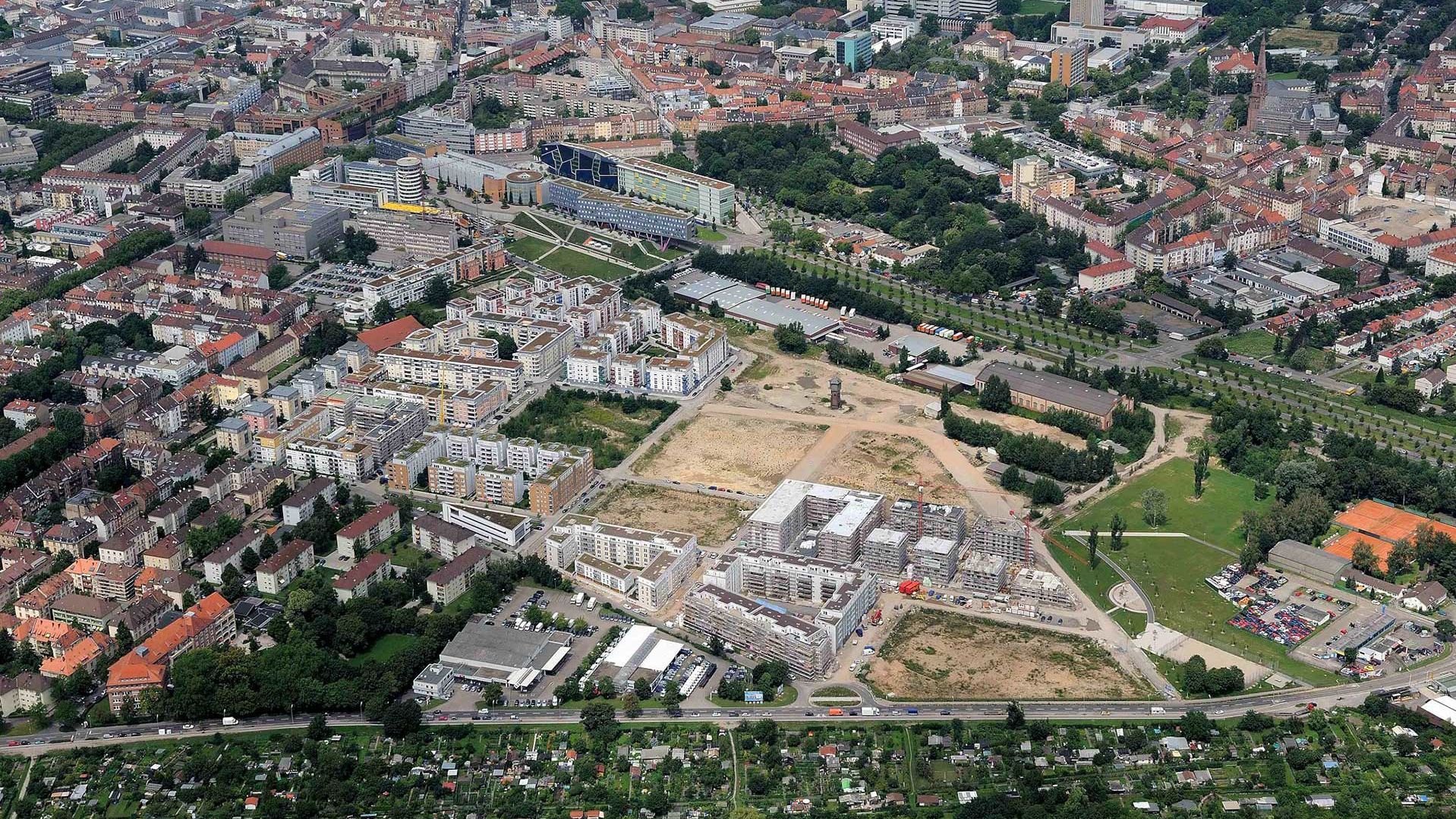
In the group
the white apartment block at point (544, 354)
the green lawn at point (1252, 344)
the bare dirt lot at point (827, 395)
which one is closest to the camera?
the bare dirt lot at point (827, 395)

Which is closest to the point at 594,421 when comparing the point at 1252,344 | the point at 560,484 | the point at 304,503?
the point at 560,484

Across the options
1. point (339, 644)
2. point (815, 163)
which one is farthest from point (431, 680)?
point (815, 163)

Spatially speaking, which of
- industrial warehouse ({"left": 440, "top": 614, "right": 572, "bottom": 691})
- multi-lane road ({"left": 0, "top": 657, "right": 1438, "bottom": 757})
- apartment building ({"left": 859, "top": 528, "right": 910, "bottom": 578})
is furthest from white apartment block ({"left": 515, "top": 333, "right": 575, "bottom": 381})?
multi-lane road ({"left": 0, "top": 657, "right": 1438, "bottom": 757})

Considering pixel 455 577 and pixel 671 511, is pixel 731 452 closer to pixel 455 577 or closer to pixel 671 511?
pixel 671 511

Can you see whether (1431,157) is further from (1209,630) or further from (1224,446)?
(1209,630)

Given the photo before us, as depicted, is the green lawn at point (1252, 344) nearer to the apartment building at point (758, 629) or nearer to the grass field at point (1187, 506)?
the grass field at point (1187, 506)

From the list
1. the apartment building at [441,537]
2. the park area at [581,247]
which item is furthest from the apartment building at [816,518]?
the park area at [581,247]
